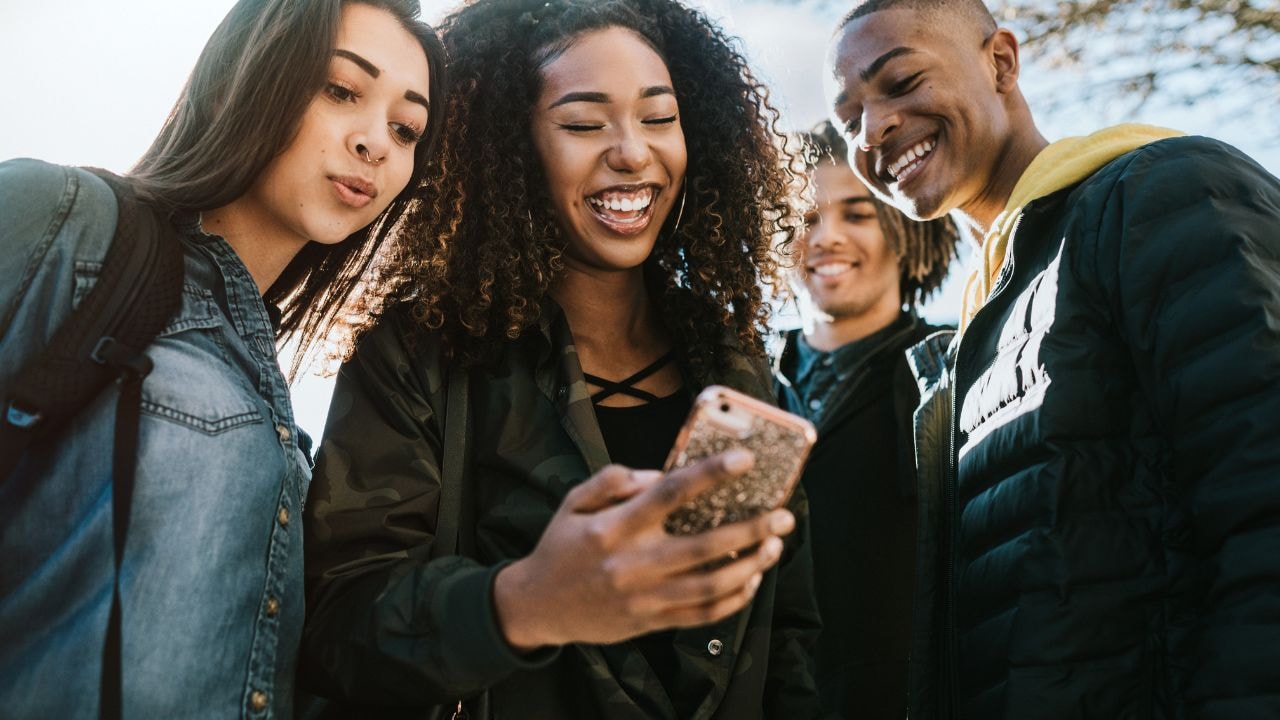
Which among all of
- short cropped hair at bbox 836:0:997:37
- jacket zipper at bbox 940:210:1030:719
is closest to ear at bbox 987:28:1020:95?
short cropped hair at bbox 836:0:997:37

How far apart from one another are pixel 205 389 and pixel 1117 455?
5.91 ft

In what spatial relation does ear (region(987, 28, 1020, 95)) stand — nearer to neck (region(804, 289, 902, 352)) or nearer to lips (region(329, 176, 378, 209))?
neck (region(804, 289, 902, 352))

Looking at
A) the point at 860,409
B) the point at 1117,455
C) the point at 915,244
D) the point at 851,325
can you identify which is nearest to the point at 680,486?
the point at 1117,455

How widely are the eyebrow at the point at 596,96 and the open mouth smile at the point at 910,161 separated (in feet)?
3.03

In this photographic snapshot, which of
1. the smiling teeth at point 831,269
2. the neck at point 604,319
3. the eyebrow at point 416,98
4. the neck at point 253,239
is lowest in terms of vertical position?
the neck at point 253,239

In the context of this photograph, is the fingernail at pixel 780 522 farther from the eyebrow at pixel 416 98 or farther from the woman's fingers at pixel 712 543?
the eyebrow at pixel 416 98

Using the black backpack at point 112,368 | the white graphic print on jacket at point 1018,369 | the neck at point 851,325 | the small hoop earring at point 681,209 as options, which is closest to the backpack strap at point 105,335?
the black backpack at point 112,368

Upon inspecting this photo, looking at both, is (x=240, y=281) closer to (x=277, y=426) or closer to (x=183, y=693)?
(x=277, y=426)

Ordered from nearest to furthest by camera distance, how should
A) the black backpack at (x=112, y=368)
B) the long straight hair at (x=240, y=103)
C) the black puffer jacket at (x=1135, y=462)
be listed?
the black backpack at (x=112, y=368), the black puffer jacket at (x=1135, y=462), the long straight hair at (x=240, y=103)

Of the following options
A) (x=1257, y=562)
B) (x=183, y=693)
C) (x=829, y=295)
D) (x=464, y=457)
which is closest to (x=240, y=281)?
(x=464, y=457)

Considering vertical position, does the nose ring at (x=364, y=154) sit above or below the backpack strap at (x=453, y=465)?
above

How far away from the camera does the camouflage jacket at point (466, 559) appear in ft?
5.75

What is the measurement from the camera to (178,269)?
1871 mm

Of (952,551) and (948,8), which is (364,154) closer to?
(952,551)
